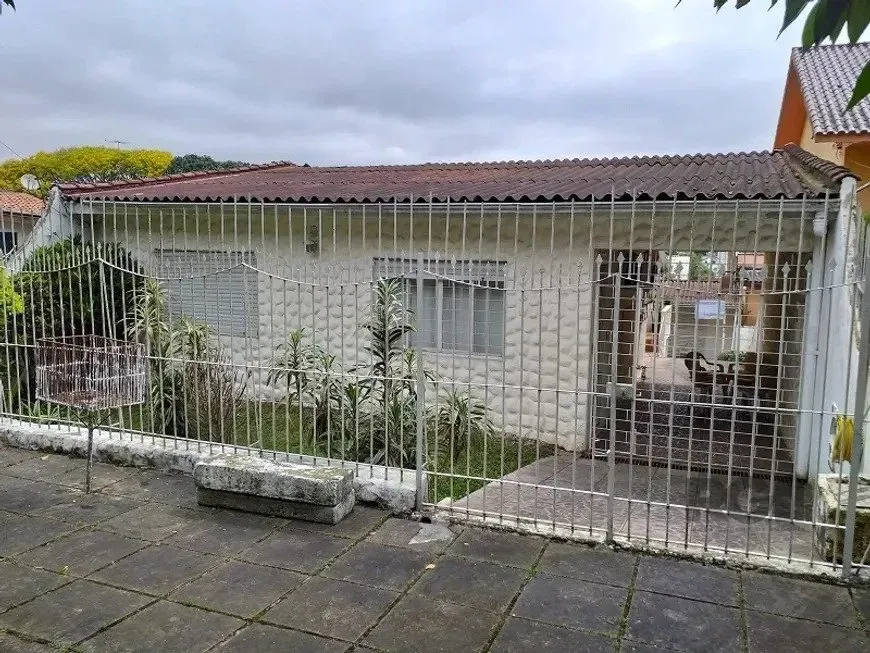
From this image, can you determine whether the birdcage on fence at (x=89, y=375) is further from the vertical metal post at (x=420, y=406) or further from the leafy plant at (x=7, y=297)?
the vertical metal post at (x=420, y=406)

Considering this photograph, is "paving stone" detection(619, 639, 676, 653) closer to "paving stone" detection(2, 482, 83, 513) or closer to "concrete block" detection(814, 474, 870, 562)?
"concrete block" detection(814, 474, 870, 562)

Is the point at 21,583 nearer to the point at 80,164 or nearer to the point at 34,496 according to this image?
the point at 34,496

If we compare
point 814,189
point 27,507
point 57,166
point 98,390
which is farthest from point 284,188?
point 57,166

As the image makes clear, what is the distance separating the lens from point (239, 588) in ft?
11.6

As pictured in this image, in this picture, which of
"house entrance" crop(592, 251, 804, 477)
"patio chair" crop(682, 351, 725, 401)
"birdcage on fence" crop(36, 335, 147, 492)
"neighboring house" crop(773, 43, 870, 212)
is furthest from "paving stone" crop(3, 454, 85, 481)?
"neighboring house" crop(773, 43, 870, 212)

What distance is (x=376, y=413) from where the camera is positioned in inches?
232

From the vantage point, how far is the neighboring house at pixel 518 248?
573 cm

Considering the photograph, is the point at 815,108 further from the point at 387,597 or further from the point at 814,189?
the point at 387,597

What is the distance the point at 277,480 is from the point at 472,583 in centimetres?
153

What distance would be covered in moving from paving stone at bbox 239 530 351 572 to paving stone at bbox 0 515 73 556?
4.21ft

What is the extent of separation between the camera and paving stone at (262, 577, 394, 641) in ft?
10.5

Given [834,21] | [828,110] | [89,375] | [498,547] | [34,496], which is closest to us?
[834,21]

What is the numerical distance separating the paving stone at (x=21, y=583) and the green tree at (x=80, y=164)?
90.1 feet

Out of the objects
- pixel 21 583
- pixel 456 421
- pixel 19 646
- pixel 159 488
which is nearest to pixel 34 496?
pixel 159 488
